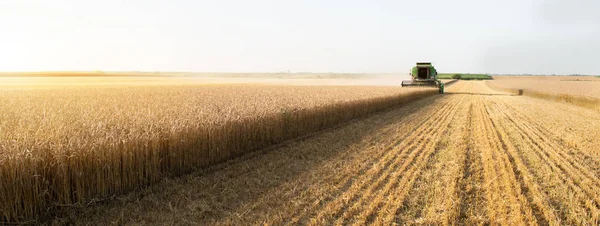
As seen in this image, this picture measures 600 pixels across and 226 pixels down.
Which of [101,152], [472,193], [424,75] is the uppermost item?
[424,75]

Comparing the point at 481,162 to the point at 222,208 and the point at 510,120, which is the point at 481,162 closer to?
the point at 222,208

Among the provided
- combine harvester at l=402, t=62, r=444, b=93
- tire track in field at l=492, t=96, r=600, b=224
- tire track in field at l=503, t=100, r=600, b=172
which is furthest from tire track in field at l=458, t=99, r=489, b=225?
combine harvester at l=402, t=62, r=444, b=93

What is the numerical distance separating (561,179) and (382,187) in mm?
3175

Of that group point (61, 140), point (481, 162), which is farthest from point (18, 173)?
point (481, 162)

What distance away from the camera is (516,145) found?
8.62 meters

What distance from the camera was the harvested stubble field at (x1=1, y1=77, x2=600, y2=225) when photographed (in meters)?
4.30

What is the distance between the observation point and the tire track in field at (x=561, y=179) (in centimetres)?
460

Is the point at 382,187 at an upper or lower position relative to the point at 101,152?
lower

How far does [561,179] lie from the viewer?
5895mm

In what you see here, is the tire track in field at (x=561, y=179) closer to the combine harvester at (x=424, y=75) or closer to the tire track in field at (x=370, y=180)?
the tire track in field at (x=370, y=180)

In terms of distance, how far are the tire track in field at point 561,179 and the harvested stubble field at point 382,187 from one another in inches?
0.7

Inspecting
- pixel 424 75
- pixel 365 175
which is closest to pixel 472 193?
pixel 365 175

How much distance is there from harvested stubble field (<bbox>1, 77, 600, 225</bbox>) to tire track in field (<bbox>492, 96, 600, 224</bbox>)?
19 millimetres

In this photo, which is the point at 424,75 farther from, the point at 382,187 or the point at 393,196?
the point at 393,196
